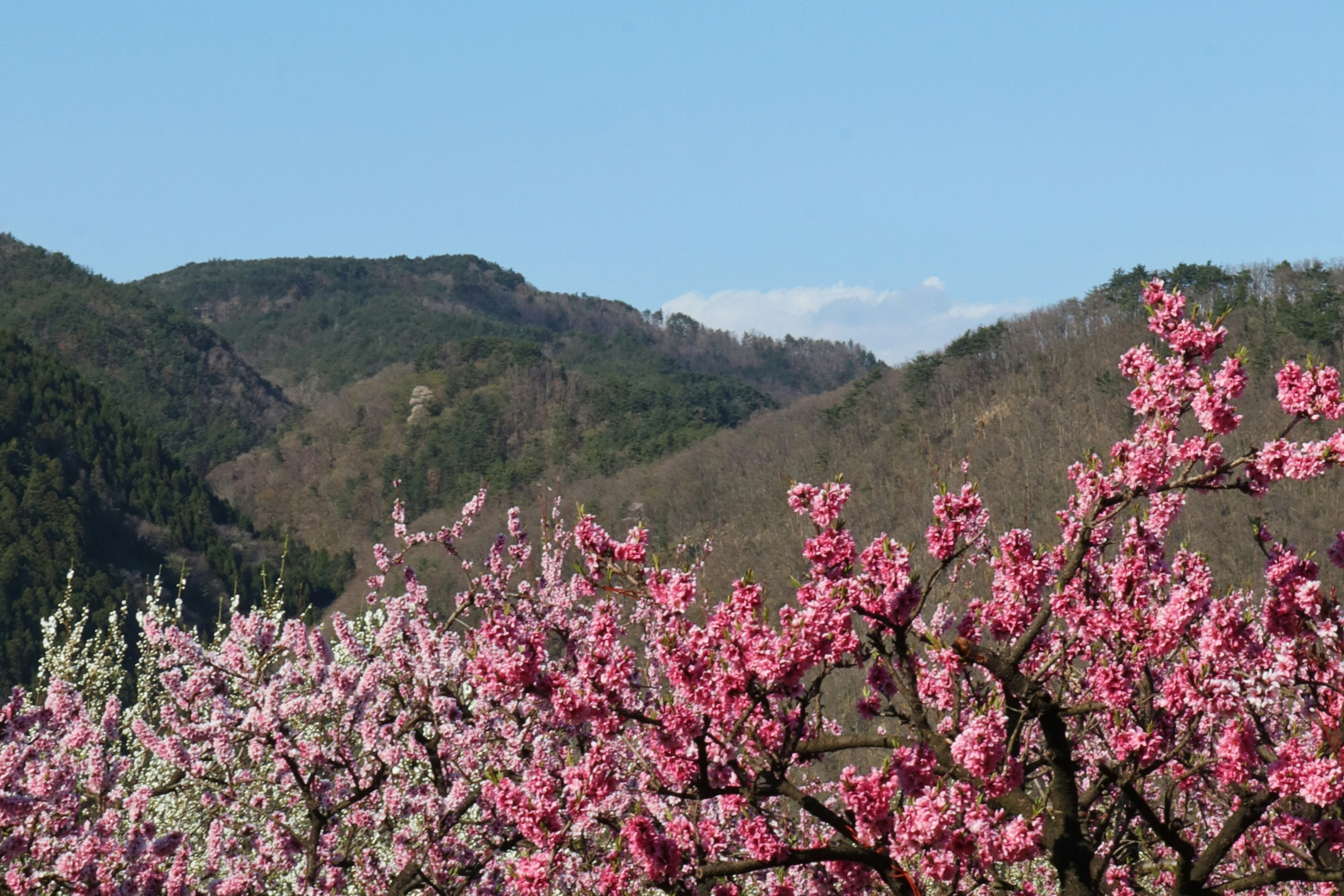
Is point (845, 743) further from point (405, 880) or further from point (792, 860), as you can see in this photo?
point (405, 880)

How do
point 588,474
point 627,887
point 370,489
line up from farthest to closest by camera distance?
point 370,489
point 588,474
point 627,887

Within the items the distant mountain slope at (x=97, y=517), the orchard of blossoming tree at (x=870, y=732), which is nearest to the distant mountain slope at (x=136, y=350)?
the distant mountain slope at (x=97, y=517)

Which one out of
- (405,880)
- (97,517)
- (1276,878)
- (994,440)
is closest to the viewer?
(1276,878)

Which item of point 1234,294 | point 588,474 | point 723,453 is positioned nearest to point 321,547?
point 588,474

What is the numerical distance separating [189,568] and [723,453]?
133 ft

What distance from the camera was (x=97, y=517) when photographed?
69.5 m

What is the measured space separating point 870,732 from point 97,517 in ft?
232

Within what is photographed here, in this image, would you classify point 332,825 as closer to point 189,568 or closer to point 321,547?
point 189,568

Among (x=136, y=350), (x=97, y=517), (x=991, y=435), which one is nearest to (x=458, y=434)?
(x=136, y=350)

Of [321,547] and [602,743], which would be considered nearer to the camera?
[602,743]

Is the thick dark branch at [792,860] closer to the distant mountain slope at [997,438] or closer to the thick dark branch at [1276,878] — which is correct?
the thick dark branch at [1276,878]

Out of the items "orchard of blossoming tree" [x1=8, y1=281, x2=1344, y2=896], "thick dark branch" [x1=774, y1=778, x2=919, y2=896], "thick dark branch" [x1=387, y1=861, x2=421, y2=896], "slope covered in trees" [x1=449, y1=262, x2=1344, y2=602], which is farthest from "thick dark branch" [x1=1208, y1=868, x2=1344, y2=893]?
"slope covered in trees" [x1=449, y1=262, x2=1344, y2=602]

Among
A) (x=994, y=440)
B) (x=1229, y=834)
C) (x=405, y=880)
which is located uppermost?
(x=994, y=440)

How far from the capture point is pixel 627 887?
516 cm
